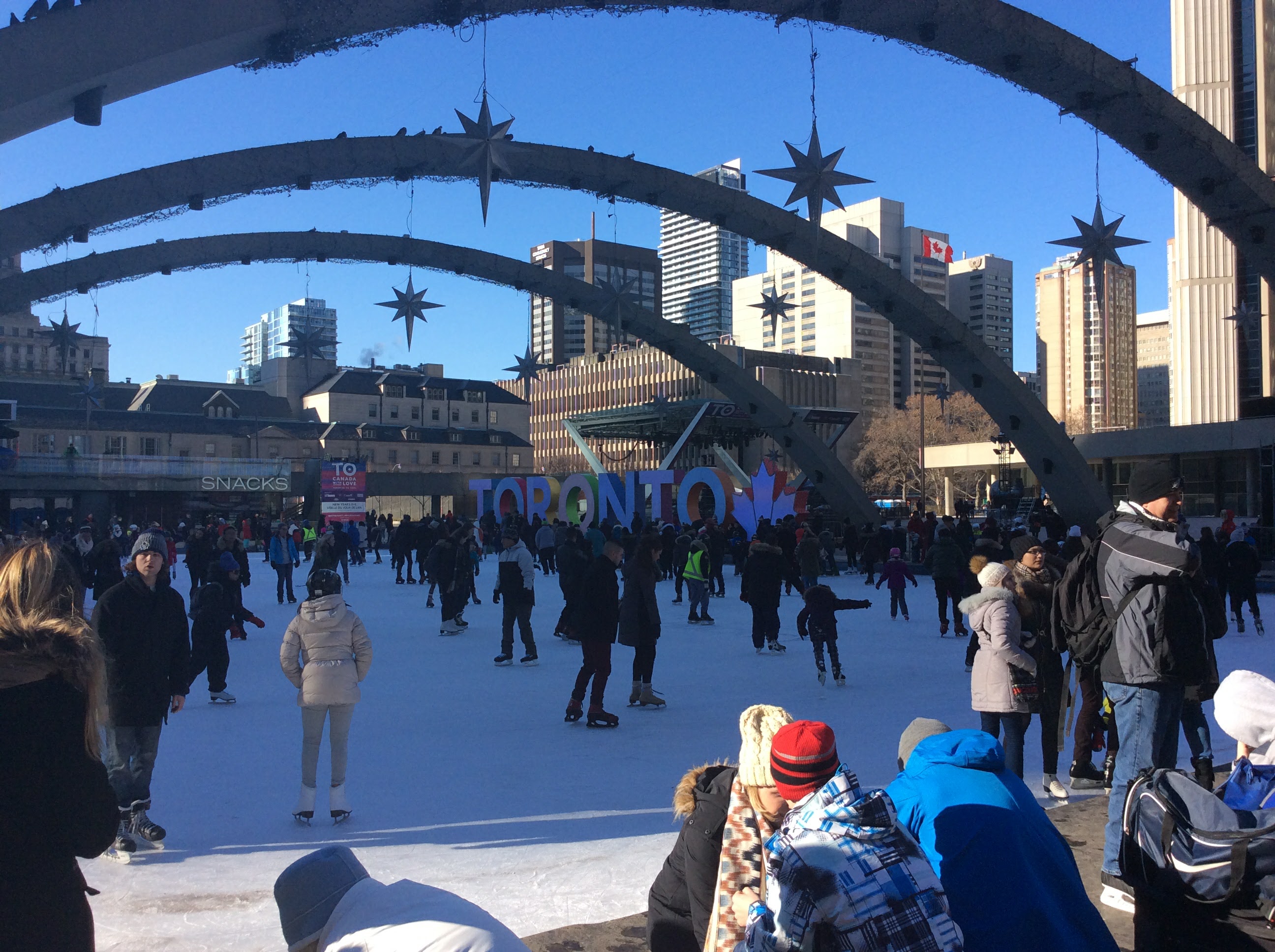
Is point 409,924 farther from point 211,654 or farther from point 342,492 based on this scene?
point 342,492

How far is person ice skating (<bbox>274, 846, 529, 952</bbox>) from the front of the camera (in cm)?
171

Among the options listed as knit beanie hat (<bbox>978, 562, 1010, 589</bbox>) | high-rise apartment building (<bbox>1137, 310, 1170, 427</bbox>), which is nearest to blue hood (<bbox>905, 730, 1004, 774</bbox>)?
knit beanie hat (<bbox>978, 562, 1010, 589</bbox>)

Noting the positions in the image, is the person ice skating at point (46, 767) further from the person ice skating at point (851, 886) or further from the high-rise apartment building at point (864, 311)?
the high-rise apartment building at point (864, 311)

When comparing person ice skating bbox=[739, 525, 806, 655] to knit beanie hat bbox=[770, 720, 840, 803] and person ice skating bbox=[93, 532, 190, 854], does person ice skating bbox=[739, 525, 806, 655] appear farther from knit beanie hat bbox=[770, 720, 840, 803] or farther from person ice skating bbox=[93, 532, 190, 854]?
knit beanie hat bbox=[770, 720, 840, 803]

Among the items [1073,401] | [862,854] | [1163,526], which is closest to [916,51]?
[1163,526]

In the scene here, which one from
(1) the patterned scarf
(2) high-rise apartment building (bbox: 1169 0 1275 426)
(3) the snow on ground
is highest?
(2) high-rise apartment building (bbox: 1169 0 1275 426)

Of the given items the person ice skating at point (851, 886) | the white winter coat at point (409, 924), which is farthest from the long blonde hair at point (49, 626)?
the person ice skating at point (851, 886)

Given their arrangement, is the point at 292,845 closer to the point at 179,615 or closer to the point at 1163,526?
the point at 179,615

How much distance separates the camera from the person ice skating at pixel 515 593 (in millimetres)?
10375

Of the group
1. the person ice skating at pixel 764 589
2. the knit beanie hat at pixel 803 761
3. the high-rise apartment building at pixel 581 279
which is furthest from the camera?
the high-rise apartment building at pixel 581 279

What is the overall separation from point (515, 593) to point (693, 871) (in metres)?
7.82

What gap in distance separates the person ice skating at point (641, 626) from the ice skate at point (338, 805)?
3261 millimetres

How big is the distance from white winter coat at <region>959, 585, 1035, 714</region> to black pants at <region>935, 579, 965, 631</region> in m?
6.89

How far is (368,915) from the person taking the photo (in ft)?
5.91
